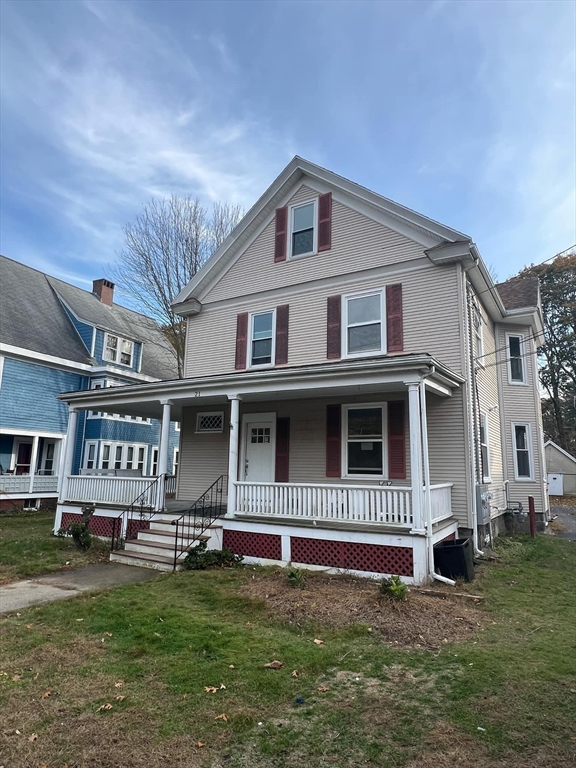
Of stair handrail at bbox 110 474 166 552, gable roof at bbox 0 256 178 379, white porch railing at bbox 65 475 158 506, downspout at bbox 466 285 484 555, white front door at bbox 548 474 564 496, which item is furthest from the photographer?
white front door at bbox 548 474 564 496

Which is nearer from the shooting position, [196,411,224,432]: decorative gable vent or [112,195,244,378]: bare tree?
[196,411,224,432]: decorative gable vent

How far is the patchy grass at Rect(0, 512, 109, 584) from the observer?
8375 mm

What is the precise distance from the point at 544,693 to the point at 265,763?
8.03 ft

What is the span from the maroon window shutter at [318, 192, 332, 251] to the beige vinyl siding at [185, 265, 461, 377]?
118 centimetres

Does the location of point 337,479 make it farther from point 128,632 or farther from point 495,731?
point 495,731

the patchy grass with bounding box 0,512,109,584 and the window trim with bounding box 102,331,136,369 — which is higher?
the window trim with bounding box 102,331,136,369

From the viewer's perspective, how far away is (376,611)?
5.95 metres

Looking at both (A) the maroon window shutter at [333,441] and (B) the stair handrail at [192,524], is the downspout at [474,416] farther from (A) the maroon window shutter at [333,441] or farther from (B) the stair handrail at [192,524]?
(B) the stair handrail at [192,524]

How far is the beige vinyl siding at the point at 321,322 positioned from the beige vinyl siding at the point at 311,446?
3.59 feet

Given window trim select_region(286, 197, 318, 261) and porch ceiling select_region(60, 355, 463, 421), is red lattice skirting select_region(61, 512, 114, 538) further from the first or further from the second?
window trim select_region(286, 197, 318, 261)

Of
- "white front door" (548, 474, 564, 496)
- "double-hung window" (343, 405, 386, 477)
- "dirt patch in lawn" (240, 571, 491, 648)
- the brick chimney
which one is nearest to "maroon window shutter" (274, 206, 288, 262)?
"double-hung window" (343, 405, 386, 477)

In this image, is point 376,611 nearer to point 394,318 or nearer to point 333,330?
point 394,318

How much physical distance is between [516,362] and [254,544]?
10.6m

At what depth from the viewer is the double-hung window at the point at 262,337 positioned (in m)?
12.4
